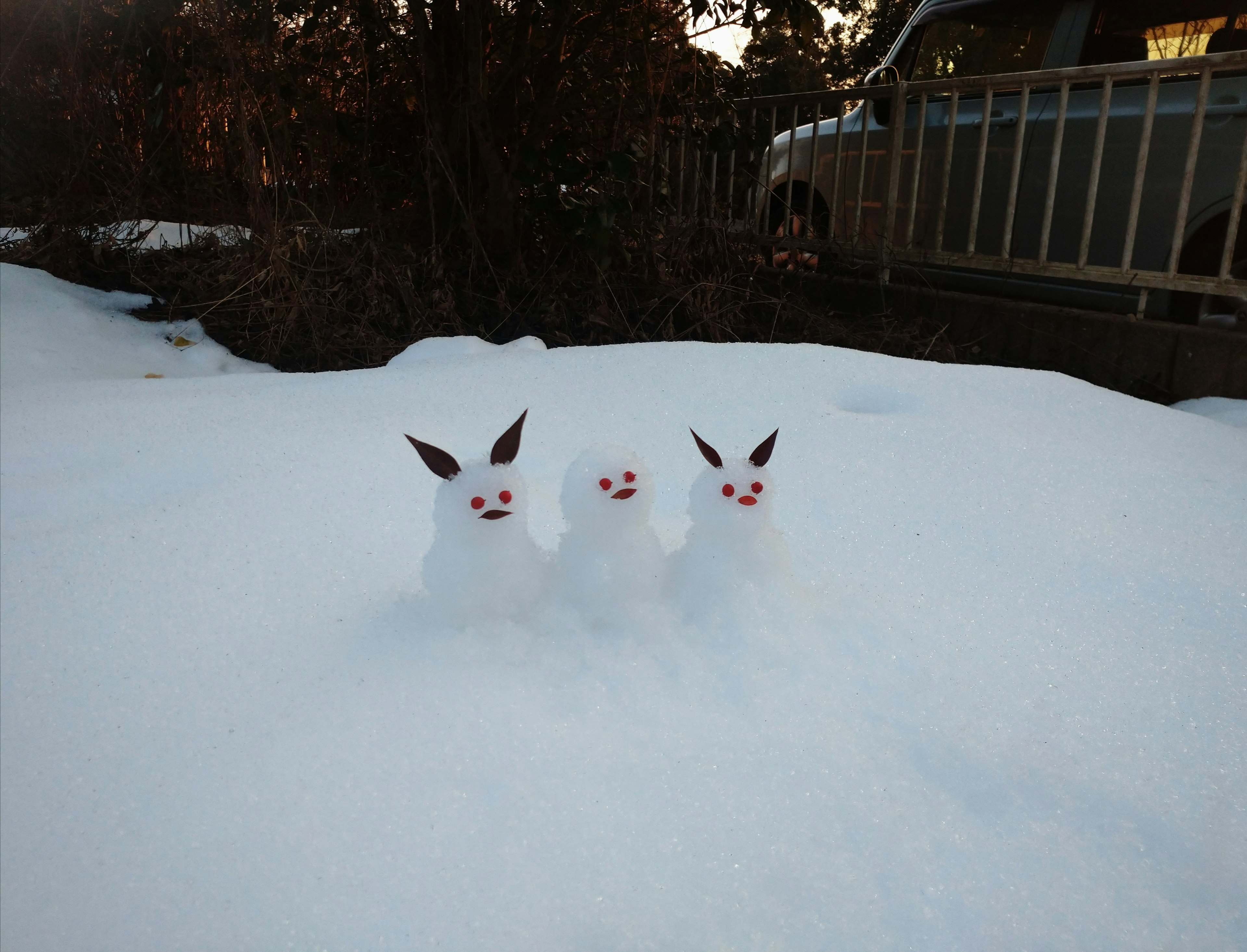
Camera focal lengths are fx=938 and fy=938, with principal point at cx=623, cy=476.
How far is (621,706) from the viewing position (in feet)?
4.31

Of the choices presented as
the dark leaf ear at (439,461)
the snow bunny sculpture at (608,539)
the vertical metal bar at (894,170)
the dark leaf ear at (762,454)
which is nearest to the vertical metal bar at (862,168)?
the vertical metal bar at (894,170)

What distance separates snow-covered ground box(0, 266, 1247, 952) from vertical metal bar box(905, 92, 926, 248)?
2.54m

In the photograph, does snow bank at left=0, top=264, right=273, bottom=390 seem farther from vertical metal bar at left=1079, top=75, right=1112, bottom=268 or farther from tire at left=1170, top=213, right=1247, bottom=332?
tire at left=1170, top=213, right=1247, bottom=332

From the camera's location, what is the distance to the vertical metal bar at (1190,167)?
3455mm

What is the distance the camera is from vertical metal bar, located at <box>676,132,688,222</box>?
4.43 metres

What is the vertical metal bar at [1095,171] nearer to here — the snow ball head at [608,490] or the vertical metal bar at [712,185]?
the vertical metal bar at [712,185]

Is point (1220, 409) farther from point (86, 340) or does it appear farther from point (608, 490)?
point (86, 340)

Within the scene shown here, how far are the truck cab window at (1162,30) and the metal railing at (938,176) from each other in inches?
11.8

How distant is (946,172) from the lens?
4414 mm

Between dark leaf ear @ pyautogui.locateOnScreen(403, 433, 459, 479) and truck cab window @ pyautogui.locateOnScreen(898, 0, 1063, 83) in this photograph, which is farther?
truck cab window @ pyautogui.locateOnScreen(898, 0, 1063, 83)

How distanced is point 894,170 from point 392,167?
8.18 feet

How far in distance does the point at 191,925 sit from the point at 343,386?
185 cm

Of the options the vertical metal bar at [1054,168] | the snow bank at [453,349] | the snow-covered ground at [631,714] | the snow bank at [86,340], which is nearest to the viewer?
the snow-covered ground at [631,714]

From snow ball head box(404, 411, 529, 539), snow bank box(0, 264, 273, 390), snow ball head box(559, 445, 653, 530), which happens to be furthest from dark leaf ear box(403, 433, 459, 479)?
snow bank box(0, 264, 273, 390)
